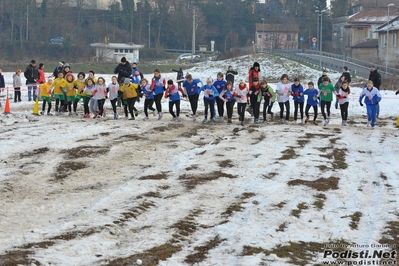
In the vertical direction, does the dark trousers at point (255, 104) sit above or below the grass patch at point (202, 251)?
above

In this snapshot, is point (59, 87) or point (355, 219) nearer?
point (355, 219)

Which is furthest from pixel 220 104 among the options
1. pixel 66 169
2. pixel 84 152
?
pixel 66 169

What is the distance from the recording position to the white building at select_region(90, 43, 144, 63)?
3634 inches

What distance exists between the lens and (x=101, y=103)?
24.4 metres

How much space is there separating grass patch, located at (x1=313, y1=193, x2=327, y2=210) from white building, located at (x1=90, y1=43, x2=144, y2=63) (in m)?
79.4

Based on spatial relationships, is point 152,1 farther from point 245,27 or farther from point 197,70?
point 197,70

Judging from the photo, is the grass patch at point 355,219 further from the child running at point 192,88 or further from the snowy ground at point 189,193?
the child running at point 192,88

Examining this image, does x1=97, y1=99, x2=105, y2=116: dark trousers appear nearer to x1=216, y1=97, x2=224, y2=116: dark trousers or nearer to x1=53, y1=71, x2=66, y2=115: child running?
x1=53, y1=71, x2=66, y2=115: child running

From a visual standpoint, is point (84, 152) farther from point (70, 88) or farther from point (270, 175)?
point (70, 88)

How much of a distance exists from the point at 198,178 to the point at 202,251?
4.55 metres

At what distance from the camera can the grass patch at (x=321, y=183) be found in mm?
13719

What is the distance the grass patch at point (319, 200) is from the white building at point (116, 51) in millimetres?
79412

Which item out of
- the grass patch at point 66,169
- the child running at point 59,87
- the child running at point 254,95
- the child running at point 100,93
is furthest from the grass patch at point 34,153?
the child running at point 254,95

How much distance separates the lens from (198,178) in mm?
14289
